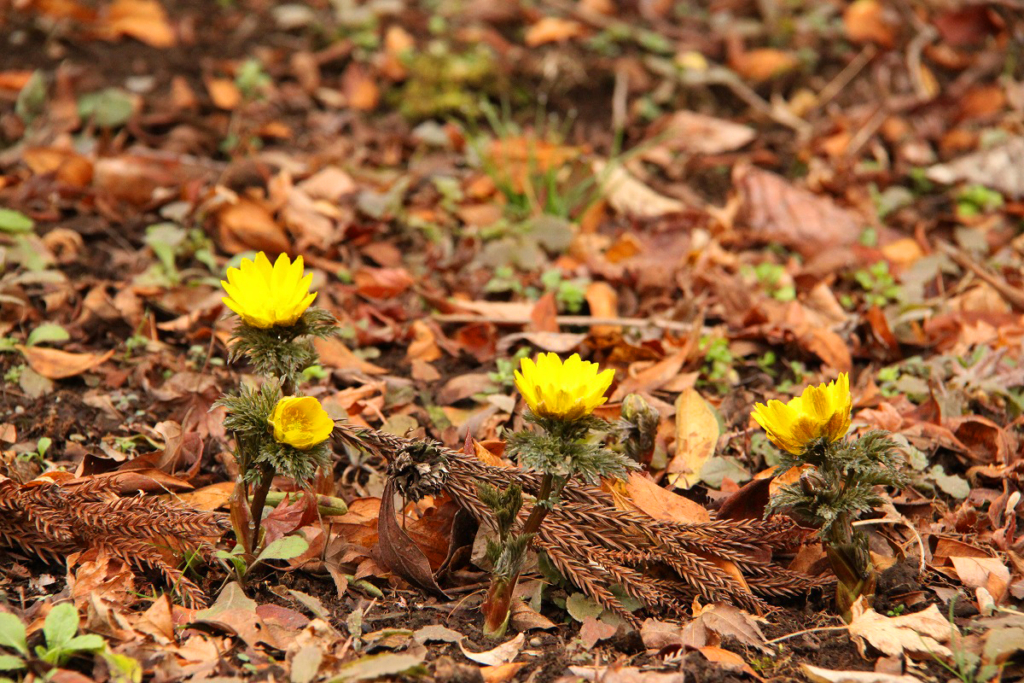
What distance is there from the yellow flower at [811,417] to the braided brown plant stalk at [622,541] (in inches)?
12.4

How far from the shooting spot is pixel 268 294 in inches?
76.4

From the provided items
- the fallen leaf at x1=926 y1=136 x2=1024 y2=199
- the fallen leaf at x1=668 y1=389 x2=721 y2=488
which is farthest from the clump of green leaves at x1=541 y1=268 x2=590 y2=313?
the fallen leaf at x1=926 y1=136 x2=1024 y2=199

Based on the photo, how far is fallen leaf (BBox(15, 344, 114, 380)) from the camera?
2.71 m

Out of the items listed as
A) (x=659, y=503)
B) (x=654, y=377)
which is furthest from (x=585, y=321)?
(x=659, y=503)

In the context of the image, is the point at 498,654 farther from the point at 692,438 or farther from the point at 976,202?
the point at 976,202

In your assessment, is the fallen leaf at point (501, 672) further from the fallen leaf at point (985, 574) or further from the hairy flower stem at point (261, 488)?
the fallen leaf at point (985, 574)

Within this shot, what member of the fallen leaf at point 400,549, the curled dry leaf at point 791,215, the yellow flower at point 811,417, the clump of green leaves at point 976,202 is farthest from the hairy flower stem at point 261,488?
the clump of green leaves at point 976,202

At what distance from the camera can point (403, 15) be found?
511cm

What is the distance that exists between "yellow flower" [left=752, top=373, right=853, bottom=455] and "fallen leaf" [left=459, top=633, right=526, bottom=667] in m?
0.71

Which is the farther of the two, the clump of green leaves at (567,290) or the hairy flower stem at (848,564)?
the clump of green leaves at (567,290)

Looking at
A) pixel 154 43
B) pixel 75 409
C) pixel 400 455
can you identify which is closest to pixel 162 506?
pixel 400 455

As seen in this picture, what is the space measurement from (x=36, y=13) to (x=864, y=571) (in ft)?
14.5

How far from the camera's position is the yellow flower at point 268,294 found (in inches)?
75.6

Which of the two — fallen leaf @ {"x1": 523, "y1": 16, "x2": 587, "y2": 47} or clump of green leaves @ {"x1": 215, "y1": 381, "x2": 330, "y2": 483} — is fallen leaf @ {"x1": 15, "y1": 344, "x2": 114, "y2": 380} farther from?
fallen leaf @ {"x1": 523, "y1": 16, "x2": 587, "y2": 47}
